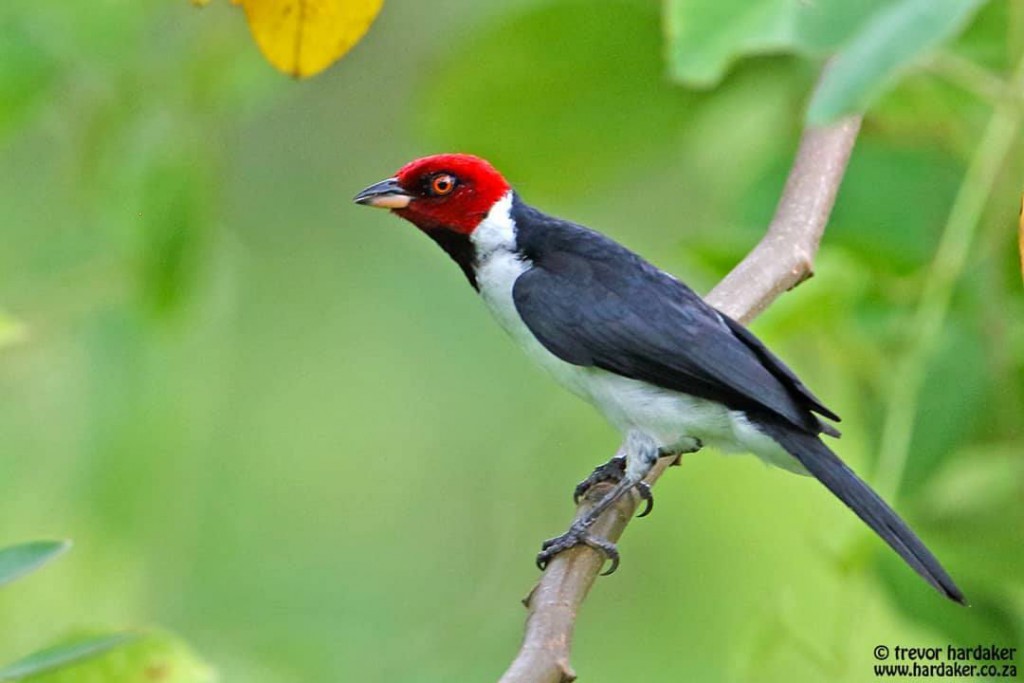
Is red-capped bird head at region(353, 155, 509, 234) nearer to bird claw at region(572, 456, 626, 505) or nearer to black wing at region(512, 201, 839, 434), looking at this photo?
black wing at region(512, 201, 839, 434)

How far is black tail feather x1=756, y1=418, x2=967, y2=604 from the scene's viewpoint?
2215mm

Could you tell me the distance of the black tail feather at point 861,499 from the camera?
7.27 ft

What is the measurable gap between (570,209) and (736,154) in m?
0.40

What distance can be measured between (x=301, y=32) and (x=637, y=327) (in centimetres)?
136

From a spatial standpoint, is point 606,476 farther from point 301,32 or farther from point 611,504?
point 301,32

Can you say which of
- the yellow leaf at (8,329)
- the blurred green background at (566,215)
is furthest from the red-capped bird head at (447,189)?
the yellow leaf at (8,329)

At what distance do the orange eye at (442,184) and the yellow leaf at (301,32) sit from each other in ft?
4.96

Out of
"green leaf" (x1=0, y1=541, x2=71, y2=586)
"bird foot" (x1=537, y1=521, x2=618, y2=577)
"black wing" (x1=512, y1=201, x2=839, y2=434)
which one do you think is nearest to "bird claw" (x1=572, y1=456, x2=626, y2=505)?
"black wing" (x1=512, y1=201, x2=839, y2=434)

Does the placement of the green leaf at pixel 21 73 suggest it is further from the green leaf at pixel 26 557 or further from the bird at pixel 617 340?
the green leaf at pixel 26 557

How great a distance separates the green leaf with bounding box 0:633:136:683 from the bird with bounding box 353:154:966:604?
109 cm

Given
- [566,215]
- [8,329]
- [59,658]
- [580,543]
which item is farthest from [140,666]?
[566,215]

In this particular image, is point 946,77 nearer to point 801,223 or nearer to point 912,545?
point 801,223

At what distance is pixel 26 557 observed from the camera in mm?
1595

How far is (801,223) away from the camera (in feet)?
8.90
